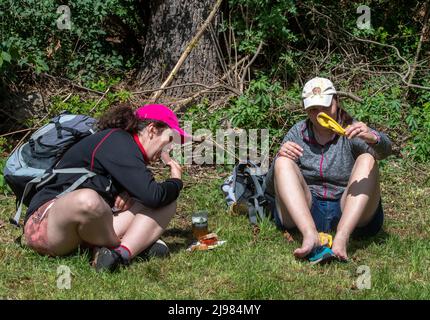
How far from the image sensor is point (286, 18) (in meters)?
7.39

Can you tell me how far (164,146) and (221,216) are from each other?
116cm

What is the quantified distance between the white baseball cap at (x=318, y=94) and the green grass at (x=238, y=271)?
0.92 meters

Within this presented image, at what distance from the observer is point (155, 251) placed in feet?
14.5

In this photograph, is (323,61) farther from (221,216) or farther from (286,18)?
(221,216)

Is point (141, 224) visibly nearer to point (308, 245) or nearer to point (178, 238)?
point (178, 238)

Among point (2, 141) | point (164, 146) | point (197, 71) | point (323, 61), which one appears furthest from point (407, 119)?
point (2, 141)

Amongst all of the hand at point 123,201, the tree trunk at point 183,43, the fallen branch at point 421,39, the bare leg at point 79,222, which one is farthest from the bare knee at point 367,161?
the tree trunk at point 183,43

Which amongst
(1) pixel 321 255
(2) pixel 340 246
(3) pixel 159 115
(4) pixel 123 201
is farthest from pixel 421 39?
(4) pixel 123 201

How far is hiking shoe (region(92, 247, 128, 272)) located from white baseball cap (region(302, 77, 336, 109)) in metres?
1.50

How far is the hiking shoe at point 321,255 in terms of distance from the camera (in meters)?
4.29

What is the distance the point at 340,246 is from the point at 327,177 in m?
0.54

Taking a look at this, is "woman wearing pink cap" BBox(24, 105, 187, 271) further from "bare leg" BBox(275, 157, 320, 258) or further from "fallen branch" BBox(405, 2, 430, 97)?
"fallen branch" BBox(405, 2, 430, 97)

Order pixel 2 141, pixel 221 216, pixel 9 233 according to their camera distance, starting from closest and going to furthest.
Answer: pixel 9 233
pixel 221 216
pixel 2 141

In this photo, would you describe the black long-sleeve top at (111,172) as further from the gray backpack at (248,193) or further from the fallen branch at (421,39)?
the fallen branch at (421,39)
